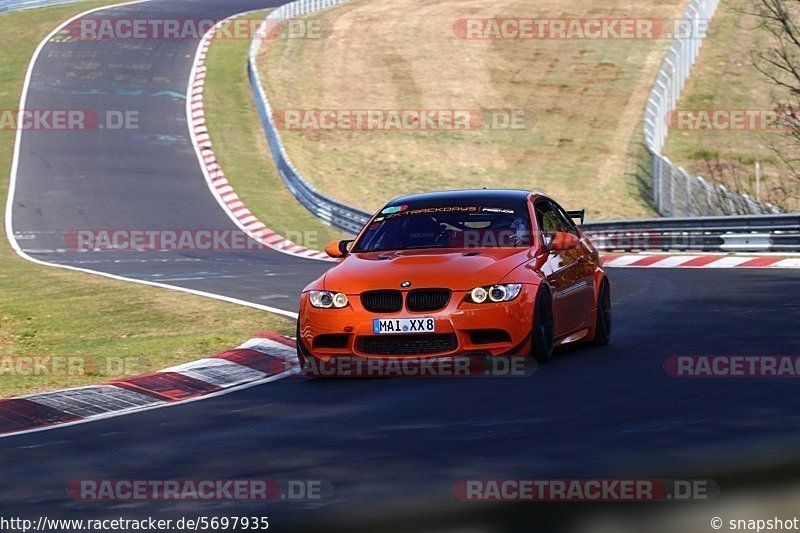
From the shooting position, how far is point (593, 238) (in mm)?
28484

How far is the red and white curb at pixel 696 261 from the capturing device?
72.2ft

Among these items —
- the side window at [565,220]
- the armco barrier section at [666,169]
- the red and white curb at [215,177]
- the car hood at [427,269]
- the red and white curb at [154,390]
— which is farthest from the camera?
the red and white curb at [215,177]

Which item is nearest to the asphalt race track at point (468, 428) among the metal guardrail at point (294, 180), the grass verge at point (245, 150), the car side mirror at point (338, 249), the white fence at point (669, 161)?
the car side mirror at point (338, 249)

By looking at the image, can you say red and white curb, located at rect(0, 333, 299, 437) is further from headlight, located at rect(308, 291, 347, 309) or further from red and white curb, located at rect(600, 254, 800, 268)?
red and white curb, located at rect(600, 254, 800, 268)

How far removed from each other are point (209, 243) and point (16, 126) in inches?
571

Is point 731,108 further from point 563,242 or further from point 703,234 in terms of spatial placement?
point 563,242

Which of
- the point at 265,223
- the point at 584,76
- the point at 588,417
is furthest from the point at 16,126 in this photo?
the point at 588,417

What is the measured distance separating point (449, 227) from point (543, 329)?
4.52 ft

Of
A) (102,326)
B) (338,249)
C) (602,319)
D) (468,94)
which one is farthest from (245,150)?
(602,319)

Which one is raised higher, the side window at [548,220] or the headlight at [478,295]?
the side window at [548,220]

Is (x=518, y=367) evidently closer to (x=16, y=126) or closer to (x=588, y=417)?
(x=588, y=417)

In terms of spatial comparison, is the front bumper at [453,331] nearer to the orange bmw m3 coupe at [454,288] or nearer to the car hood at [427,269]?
the orange bmw m3 coupe at [454,288]

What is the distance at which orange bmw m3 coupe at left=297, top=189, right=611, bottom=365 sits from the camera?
1079cm

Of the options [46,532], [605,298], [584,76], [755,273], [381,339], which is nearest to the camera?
[46,532]
